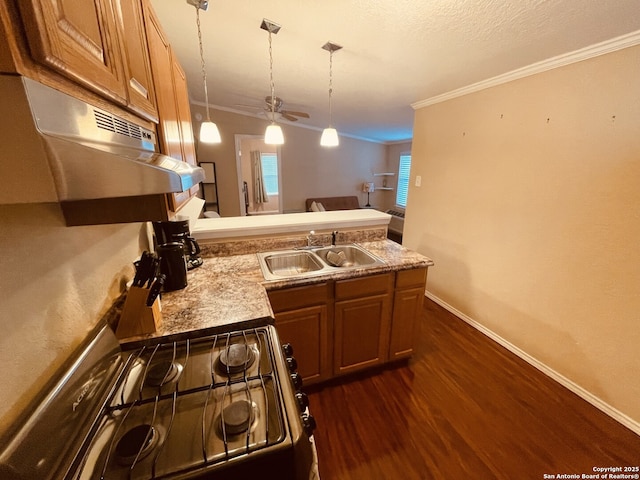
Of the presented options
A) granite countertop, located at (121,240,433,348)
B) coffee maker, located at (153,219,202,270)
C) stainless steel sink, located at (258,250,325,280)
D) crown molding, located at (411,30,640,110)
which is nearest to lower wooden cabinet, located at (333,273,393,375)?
granite countertop, located at (121,240,433,348)

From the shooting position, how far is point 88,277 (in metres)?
0.97

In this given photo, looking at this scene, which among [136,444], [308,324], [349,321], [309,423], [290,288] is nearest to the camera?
[136,444]

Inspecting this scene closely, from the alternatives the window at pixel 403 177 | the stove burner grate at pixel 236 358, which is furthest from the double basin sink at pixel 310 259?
the window at pixel 403 177

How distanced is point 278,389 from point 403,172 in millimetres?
6158

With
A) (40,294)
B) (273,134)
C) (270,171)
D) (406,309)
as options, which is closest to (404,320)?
(406,309)

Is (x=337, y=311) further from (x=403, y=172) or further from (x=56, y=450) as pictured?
(x=403, y=172)

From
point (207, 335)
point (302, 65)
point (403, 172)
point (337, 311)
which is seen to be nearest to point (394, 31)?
point (302, 65)

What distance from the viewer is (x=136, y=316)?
1027 millimetres

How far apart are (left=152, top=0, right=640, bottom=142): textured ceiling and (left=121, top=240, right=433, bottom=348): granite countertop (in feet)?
4.76

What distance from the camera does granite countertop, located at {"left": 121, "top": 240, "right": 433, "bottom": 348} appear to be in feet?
3.57

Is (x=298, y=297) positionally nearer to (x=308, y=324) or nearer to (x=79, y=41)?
(x=308, y=324)

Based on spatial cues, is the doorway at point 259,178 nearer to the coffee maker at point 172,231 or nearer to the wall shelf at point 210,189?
the wall shelf at point 210,189

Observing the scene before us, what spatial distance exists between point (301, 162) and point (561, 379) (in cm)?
545

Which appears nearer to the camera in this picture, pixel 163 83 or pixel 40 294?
pixel 40 294
